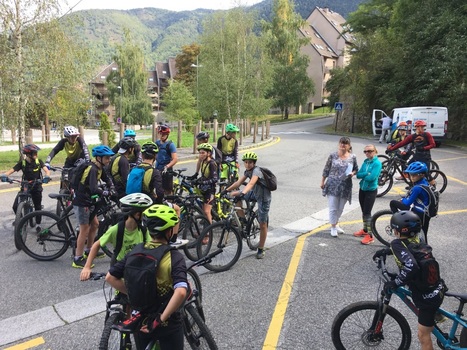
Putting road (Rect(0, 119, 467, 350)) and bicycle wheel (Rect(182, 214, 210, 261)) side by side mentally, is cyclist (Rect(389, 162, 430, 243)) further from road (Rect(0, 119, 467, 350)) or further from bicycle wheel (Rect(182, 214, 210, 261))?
bicycle wheel (Rect(182, 214, 210, 261))

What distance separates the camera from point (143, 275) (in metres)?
2.58

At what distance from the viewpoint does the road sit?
3.84 meters

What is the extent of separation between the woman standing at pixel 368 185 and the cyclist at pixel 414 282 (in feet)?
10.6

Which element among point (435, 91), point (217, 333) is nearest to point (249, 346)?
point (217, 333)

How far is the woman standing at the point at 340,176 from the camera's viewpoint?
654 cm

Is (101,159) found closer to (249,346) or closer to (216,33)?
(249,346)

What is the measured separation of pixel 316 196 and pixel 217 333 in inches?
260

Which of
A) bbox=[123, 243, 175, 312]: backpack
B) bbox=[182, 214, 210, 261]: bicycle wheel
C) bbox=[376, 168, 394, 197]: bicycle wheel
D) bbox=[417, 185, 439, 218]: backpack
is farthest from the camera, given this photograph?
bbox=[376, 168, 394, 197]: bicycle wheel

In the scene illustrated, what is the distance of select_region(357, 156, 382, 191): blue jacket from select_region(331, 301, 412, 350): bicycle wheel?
346 cm

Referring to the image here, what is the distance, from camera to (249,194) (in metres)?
6.07

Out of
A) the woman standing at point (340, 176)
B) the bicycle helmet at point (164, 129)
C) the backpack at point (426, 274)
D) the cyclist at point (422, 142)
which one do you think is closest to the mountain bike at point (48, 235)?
the bicycle helmet at point (164, 129)

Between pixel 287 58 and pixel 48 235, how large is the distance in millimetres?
49563

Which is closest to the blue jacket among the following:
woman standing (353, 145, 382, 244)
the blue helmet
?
woman standing (353, 145, 382, 244)

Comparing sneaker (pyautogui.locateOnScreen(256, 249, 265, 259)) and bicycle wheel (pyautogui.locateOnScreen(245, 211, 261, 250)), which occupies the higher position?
bicycle wheel (pyautogui.locateOnScreen(245, 211, 261, 250))
